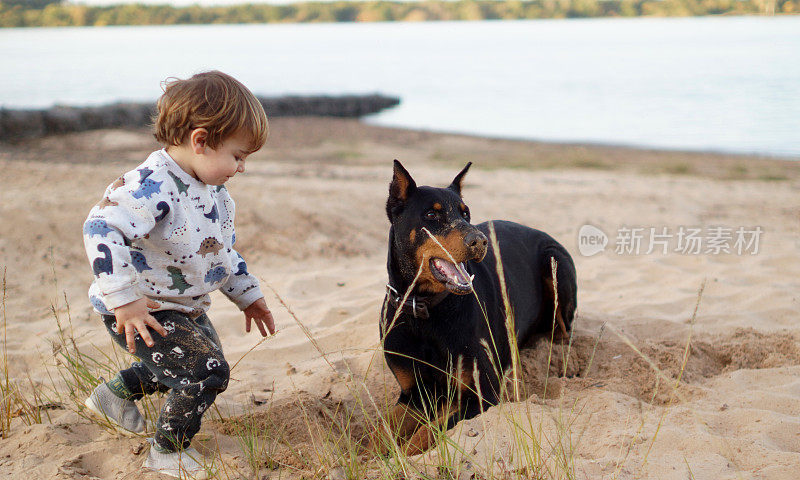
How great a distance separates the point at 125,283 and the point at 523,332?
271 centimetres

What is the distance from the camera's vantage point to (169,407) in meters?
2.79

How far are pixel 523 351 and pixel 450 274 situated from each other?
4.75 ft

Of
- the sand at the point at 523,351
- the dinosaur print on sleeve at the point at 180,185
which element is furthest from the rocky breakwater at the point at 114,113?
the dinosaur print on sleeve at the point at 180,185

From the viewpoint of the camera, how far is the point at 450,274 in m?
3.22

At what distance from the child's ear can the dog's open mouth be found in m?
1.23

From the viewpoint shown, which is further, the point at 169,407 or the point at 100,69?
the point at 100,69

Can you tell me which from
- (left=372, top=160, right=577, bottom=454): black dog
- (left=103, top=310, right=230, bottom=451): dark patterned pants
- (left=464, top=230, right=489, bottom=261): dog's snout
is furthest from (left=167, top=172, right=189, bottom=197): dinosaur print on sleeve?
(left=464, top=230, right=489, bottom=261): dog's snout

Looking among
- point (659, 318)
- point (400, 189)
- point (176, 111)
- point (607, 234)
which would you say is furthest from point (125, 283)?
point (607, 234)

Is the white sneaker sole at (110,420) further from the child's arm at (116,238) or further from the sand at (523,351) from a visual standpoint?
the child's arm at (116,238)

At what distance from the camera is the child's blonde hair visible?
2.71 metres

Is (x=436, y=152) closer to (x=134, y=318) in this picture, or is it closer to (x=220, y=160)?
(x=220, y=160)

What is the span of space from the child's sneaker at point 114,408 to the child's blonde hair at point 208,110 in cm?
129

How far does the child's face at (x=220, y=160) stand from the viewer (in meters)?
2.80

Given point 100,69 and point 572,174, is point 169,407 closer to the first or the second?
point 572,174
